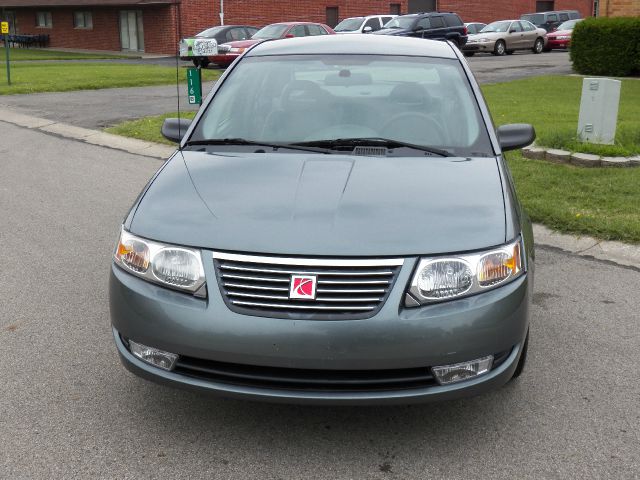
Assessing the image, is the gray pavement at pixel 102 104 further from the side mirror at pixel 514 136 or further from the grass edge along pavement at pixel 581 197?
the side mirror at pixel 514 136

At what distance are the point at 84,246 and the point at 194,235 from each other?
11.1 feet

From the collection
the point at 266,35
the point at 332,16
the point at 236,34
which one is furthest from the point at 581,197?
the point at 332,16

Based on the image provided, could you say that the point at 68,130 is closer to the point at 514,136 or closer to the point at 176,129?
the point at 176,129

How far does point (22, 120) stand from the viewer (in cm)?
1359

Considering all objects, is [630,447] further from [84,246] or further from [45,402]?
[84,246]

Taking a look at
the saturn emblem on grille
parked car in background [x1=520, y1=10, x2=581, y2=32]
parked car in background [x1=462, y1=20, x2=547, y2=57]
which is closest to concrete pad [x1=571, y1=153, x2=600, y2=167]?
the saturn emblem on grille

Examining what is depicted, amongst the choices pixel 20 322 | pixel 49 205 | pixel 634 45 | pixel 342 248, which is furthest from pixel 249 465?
pixel 634 45

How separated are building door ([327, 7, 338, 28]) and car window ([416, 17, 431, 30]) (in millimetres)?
12155

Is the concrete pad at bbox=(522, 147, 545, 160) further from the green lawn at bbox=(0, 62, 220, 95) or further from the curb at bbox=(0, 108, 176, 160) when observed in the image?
the green lawn at bbox=(0, 62, 220, 95)

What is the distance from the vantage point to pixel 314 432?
3486 mm

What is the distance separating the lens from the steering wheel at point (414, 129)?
14.2ft

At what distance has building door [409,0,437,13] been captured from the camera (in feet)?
150

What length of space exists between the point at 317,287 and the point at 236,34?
27304 mm

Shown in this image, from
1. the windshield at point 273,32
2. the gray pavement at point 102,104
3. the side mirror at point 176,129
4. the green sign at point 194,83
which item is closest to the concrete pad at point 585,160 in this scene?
the green sign at point 194,83
